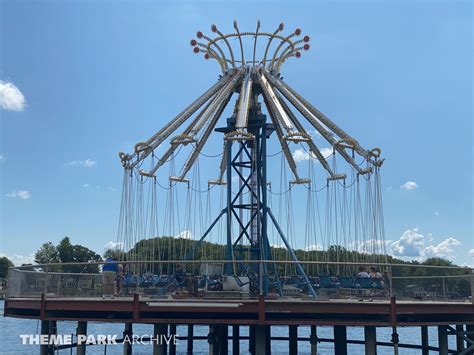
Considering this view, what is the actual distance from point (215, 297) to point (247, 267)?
2711 mm

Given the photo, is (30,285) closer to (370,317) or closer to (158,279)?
(158,279)

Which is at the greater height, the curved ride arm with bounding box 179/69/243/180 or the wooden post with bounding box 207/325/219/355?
the curved ride arm with bounding box 179/69/243/180

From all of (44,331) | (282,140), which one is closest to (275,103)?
(282,140)

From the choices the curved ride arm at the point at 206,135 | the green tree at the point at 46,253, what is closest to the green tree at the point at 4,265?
the green tree at the point at 46,253

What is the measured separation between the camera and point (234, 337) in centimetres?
2861

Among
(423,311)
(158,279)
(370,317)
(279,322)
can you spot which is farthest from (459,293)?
(158,279)

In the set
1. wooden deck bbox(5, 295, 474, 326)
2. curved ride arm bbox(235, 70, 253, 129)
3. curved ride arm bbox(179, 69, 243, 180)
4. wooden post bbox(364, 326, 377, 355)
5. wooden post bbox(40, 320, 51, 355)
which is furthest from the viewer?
curved ride arm bbox(179, 69, 243, 180)

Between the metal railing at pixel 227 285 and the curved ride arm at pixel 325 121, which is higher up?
the curved ride arm at pixel 325 121

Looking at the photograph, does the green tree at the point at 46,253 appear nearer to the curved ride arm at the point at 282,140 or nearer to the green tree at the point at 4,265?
the green tree at the point at 4,265

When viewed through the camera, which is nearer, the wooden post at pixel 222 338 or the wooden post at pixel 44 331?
the wooden post at pixel 44 331

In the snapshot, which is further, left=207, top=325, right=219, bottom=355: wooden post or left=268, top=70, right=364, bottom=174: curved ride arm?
left=268, top=70, right=364, bottom=174: curved ride arm

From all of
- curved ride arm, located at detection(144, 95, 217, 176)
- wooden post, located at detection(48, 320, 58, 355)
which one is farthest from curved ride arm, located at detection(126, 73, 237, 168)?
wooden post, located at detection(48, 320, 58, 355)

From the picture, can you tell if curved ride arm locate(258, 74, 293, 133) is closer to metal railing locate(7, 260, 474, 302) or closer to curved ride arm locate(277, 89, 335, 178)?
curved ride arm locate(277, 89, 335, 178)

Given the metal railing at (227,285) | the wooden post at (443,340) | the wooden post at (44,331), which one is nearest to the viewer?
the metal railing at (227,285)
